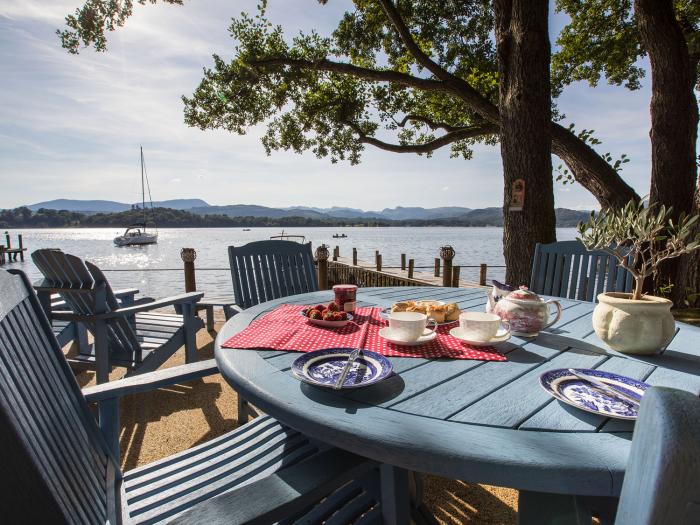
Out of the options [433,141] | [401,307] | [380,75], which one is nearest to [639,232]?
[401,307]

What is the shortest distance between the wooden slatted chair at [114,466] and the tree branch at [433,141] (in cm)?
780

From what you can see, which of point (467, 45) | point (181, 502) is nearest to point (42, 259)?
point (181, 502)

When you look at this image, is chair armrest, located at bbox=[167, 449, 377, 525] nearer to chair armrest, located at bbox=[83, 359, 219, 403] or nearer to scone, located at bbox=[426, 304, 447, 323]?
chair armrest, located at bbox=[83, 359, 219, 403]

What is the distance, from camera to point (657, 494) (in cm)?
34

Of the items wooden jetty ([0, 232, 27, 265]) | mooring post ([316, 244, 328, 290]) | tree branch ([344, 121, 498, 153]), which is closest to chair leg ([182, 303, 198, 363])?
mooring post ([316, 244, 328, 290])

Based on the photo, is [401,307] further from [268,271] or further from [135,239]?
[135,239]

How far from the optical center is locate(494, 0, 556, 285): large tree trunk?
14.1 feet

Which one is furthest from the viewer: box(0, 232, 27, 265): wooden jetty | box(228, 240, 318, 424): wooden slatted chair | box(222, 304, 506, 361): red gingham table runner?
box(0, 232, 27, 265): wooden jetty

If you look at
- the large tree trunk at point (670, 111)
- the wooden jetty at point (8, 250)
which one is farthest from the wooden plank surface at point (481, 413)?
the wooden jetty at point (8, 250)

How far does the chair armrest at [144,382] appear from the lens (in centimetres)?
121

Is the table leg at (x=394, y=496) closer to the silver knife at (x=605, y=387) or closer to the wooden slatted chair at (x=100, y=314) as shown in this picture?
the silver knife at (x=605, y=387)

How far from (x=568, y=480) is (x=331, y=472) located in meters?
0.48

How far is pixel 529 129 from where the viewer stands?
4.30 metres

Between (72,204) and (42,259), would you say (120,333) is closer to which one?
(42,259)
